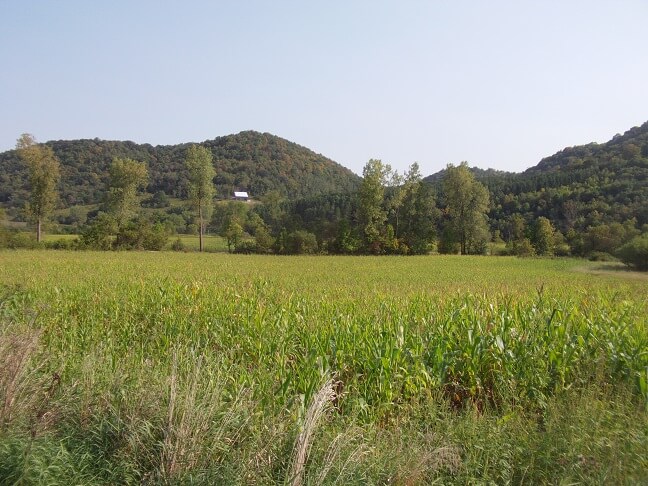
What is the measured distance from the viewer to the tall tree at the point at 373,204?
164 feet

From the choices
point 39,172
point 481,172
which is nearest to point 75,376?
point 39,172

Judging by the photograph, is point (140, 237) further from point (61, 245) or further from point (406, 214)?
point (406, 214)

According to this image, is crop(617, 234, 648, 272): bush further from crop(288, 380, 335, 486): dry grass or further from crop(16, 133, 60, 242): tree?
crop(16, 133, 60, 242): tree

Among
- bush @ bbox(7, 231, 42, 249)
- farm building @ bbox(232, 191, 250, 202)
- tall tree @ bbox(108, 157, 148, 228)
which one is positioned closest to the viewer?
bush @ bbox(7, 231, 42, 249)

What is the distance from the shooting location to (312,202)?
2918 inches

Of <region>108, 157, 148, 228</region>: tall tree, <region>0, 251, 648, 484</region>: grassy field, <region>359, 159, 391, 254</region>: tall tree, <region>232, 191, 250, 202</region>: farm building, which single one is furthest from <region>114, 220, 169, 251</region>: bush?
<region>232, 191, 250, 202</region>: farm building

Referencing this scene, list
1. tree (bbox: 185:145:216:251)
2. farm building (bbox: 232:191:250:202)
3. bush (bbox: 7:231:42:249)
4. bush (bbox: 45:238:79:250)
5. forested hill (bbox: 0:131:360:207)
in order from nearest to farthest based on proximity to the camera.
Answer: bush (bbox: 7:231:42:249) → bush (bbox: 45:238:79:250) → tree (bbox: 185:145:216:251) → forested hill (bbox: 0:131:360:207) → farm building (bbox: 232:191:250:202)

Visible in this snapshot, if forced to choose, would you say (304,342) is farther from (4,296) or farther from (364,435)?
(4,296)

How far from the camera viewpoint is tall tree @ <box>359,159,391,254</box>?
50094mm

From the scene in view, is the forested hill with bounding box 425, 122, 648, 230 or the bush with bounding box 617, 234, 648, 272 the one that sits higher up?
the forested hill with bounding box 425, 122, 648, 230

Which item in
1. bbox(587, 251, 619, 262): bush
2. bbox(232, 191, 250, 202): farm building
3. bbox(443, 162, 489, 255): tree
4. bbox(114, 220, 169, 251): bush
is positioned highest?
bbox(232, 191, 250, 202): farm building

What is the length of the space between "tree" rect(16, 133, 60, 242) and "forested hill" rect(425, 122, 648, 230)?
57447 millimetres

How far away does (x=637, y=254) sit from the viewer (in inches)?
1146

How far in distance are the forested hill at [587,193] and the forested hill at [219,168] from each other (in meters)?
35.9
